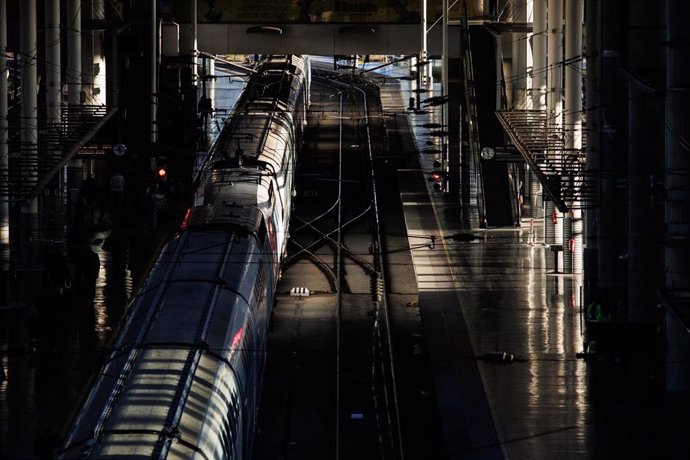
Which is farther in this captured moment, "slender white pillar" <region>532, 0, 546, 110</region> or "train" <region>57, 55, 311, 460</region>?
"slender white pillar" <region>532, 0, 546, 110</region>

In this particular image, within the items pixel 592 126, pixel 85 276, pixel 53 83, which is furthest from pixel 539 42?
pixel 85 276

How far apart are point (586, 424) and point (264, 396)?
18.3 ft

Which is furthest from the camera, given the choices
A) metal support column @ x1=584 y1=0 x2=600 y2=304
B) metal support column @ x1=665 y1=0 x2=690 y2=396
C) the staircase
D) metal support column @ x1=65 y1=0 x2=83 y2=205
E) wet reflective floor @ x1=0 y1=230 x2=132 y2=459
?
metal support column @ x1=65 y1=0 x2=83 y2=205

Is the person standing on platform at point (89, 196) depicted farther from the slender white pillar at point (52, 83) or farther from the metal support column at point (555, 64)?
the metal support column at point (555, 64)

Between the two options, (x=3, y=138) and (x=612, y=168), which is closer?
(x=612, y=168)

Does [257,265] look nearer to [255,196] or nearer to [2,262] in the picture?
[255,196]

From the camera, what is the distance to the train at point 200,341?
62.2ft

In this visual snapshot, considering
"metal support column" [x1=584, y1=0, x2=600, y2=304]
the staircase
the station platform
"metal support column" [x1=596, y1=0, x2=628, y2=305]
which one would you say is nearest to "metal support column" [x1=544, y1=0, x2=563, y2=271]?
the staircase

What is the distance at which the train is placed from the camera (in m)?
19.0

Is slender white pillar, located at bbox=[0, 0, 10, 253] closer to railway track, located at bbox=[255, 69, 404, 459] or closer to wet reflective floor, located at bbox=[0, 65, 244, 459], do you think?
wet reflective floor, located at bbox=[0, 65, 244, 459]

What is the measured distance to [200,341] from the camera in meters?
22.6

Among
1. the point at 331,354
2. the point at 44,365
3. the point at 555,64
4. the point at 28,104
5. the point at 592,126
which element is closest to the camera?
the point at 44,365

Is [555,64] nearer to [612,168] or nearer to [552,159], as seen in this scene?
[552,159]

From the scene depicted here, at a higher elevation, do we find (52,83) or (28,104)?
(52,83)
